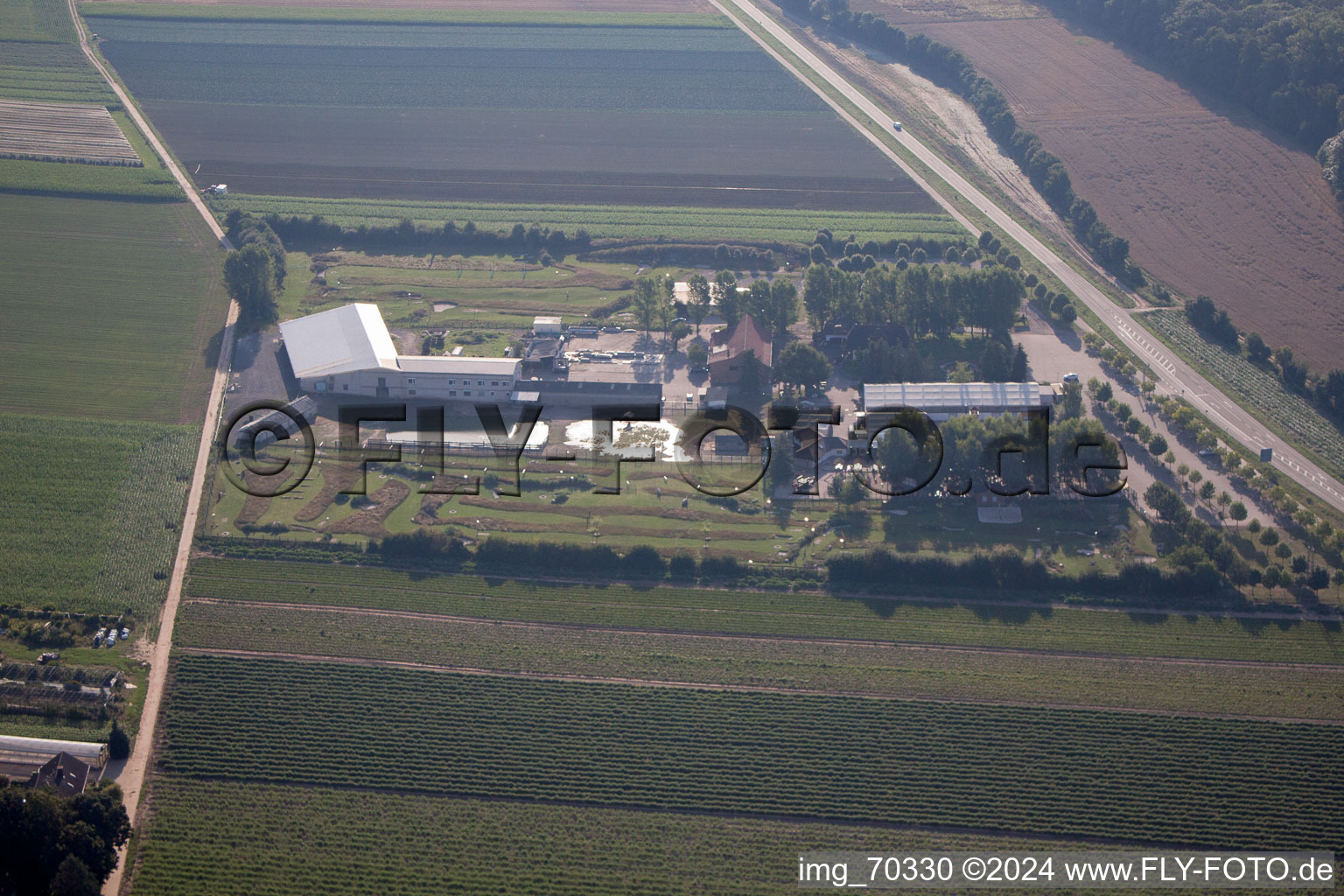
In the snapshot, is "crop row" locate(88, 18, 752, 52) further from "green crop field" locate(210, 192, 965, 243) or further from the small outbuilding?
the small outbuilding

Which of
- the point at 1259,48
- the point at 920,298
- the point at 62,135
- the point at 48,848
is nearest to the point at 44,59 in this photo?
the point at 62,135

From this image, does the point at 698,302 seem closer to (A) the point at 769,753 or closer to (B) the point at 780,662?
(B) the point at 780,662

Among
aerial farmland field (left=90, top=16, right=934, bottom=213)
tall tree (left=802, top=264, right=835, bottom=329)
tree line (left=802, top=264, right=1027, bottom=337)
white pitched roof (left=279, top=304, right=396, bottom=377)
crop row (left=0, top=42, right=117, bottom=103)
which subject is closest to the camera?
→ white pitched roof (left=279, top=304, right=396, bottom=377)

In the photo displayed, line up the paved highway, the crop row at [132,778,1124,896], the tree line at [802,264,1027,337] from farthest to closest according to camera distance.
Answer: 1. the tree line at [802,264,1027,337]
2. the paved highway
3. the crop row at [132,778,1124,896]

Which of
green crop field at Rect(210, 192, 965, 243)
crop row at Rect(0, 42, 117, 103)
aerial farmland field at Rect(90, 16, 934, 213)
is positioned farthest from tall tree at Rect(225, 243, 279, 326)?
crop row at Rect(0, 42, 117, 103)

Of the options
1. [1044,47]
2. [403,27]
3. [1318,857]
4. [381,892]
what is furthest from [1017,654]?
[403,27]

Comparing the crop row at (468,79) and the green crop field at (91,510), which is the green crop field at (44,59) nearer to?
the crop row at (468,79)

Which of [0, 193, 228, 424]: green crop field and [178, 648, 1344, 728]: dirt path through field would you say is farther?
[0, 193, 228, 424]: green crop field

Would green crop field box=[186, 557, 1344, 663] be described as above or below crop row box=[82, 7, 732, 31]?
below
